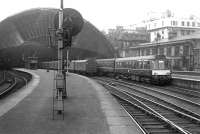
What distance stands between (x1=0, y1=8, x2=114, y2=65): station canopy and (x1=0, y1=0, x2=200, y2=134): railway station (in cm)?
2460

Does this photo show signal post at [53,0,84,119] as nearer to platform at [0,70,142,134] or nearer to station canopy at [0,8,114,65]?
platform at [0,70,142,134]

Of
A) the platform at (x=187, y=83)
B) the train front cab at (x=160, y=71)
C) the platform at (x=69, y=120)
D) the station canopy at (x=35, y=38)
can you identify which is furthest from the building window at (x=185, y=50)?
the platform at (x=69, y=120)

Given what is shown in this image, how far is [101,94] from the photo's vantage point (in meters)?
22.0

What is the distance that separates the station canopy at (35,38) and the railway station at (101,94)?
2460cm

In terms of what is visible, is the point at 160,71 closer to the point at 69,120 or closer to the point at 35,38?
the point at 69,120

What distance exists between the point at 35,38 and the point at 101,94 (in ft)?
307

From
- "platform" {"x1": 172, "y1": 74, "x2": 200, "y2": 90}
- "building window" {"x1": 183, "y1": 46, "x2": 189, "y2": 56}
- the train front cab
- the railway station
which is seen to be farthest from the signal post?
"building window" {"x1": 183, "y1": 46, "x2": 189, "y2": 56}

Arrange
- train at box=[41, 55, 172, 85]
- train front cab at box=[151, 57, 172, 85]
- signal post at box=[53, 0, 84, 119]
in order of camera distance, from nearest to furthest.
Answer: signal post at box=[53, 0, 84, 119] < train front cab at box=[151, 57, 172, 85] < train at box=[41, 55, 172, 85]

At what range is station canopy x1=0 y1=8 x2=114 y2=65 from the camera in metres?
109

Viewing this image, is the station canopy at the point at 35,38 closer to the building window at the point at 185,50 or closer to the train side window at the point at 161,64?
the building window at the point at 185,50

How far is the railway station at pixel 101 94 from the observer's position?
39.4ft

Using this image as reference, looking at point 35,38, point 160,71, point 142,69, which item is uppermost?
point 35,38

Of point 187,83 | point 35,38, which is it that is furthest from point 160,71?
point 35,38

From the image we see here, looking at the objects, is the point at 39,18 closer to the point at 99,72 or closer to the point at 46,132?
the point at 99,72
